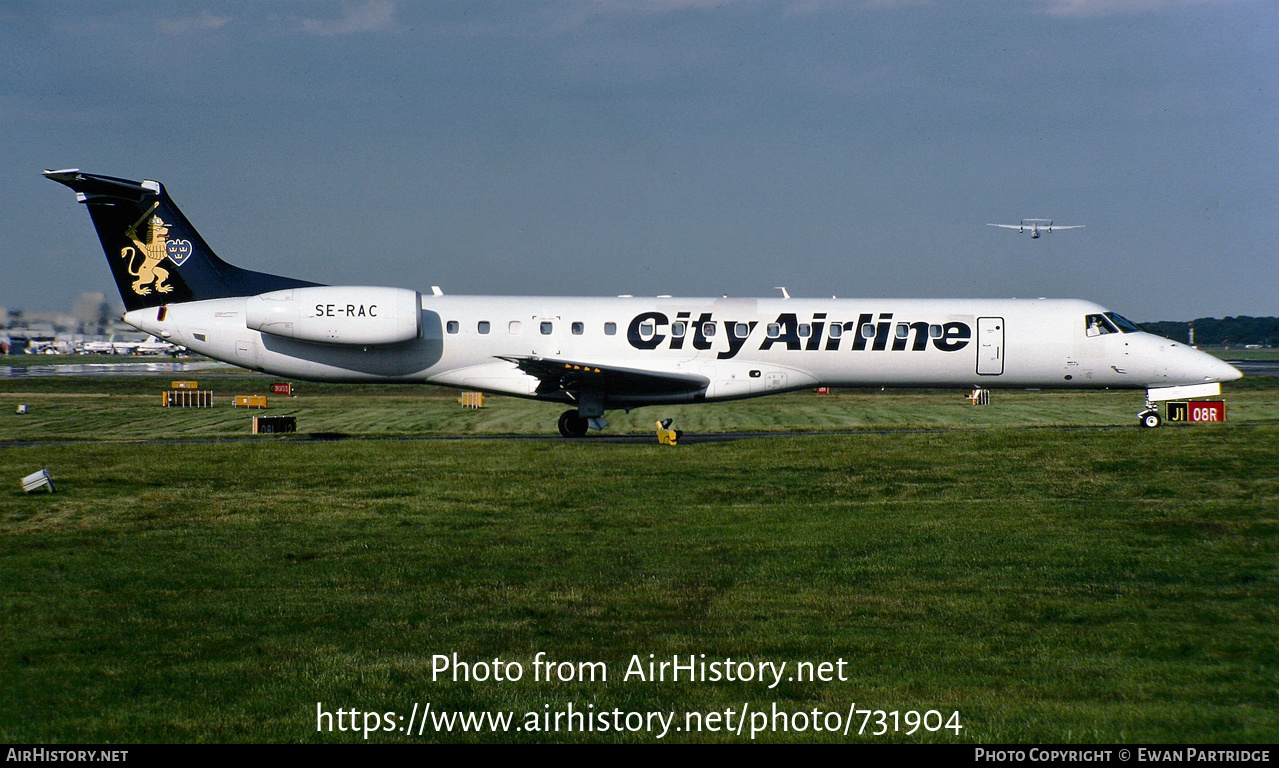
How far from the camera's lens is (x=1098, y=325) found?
28.6 m

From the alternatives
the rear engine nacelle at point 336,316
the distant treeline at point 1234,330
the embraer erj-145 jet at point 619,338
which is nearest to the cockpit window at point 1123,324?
the embraer erj-145 jet at point 619,338

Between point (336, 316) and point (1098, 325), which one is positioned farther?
point (1098, 325)

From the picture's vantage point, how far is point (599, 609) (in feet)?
32.0

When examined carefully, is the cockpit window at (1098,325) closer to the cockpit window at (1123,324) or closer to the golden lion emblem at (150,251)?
the cockpit window at (1123,324)

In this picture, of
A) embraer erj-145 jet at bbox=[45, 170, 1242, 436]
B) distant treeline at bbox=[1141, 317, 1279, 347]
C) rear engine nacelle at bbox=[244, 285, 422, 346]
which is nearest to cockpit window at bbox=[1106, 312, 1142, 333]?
embraer erj-145 jet at bbox=[45, 170, 1242, 436]

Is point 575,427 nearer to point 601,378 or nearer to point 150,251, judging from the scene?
point 601,378

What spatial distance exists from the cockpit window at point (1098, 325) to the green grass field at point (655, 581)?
705 centimetres

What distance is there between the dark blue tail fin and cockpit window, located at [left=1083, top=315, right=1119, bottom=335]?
890 inches

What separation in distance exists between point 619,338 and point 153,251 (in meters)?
12.2

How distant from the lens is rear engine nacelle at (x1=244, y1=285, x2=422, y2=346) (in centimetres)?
2702

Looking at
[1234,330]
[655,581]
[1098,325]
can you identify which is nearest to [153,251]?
[655,581]

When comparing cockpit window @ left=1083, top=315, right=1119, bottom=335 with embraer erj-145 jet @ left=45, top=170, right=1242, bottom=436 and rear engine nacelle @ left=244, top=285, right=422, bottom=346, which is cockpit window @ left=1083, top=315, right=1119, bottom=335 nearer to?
embraer erj-145 jet @ left=45, top=170, right=1242, bottom=436

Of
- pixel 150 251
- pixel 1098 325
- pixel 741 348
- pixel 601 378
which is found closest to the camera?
pixel 601 378

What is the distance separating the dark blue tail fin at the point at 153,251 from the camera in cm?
2675
